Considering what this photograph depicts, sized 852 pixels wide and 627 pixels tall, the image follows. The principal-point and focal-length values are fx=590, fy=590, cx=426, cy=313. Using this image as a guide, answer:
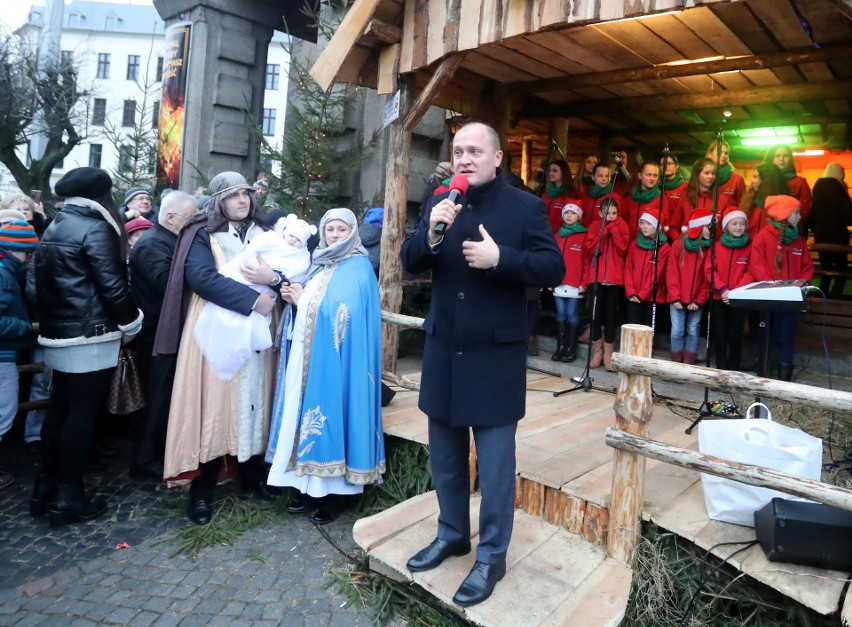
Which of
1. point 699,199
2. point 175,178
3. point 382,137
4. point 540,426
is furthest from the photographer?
point 175,178

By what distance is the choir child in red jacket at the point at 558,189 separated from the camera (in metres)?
6.86

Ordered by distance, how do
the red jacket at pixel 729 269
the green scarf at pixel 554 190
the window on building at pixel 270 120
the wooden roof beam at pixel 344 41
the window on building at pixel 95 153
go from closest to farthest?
the wooden roof beam at pixel 344 41 < the red jacket at pixel 729 269 < the green scarf at pixel 554 190 < the window on building at pixel 270 120 < the window on building at pixel 95 153

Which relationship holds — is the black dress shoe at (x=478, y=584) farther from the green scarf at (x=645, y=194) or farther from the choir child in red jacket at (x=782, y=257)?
the green scarf at (x=645, y=194)

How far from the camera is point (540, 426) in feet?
14.4

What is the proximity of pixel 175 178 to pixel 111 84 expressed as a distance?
4098 cm

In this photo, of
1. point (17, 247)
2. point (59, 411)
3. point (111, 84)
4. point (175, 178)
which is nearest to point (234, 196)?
point (17, 247)

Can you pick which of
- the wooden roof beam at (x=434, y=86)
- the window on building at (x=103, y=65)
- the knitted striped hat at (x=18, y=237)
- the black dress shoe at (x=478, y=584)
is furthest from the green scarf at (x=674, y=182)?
the window on building at (x=103, y=65)

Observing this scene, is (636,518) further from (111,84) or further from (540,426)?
(111,84)

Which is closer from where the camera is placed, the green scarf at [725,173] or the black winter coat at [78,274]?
the black winter coat at [78,274]

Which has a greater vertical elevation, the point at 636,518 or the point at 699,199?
the point at 699,199

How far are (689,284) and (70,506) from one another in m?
5.27

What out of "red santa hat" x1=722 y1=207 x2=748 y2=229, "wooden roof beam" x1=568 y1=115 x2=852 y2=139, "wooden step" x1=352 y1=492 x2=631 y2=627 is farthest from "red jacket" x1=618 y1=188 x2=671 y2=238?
"wooden step" x1=352 y1=492 x2=631 y2=627

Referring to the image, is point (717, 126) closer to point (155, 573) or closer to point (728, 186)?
point (728, 186)

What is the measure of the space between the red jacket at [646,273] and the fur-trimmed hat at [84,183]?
467cm
